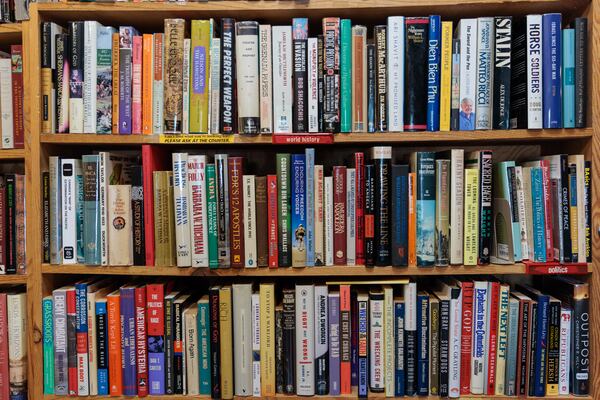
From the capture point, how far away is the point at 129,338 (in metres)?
1.23

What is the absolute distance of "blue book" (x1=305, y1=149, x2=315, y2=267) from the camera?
1198 mm

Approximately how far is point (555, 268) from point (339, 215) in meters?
0.58

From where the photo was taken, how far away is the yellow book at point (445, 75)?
1182 millimetres

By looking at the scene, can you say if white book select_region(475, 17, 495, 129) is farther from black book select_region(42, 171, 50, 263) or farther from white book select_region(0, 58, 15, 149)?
white book select_region(0, 58, 15, 149)

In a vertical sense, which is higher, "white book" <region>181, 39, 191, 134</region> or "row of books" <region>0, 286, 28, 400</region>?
"white book" <region>181, 39, 191, 134</region>

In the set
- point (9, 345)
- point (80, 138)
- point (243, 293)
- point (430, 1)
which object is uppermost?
point (430, 1)

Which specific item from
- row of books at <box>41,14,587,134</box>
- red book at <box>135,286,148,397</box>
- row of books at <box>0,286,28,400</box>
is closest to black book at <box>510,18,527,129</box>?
row of books at <box>41,14,587,134</box>

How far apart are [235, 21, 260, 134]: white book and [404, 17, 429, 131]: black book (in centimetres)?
40

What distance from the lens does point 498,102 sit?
1.19m

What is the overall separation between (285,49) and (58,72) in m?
0.62

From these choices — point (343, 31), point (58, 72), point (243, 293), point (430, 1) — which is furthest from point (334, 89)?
point (58, 72)

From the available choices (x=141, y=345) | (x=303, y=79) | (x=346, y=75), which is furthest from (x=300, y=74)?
(x=141, y=345)

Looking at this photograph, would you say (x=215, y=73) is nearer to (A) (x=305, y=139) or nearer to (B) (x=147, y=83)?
(B) (x=147, y=83)

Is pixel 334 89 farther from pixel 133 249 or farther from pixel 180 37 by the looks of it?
pixel 133 249
